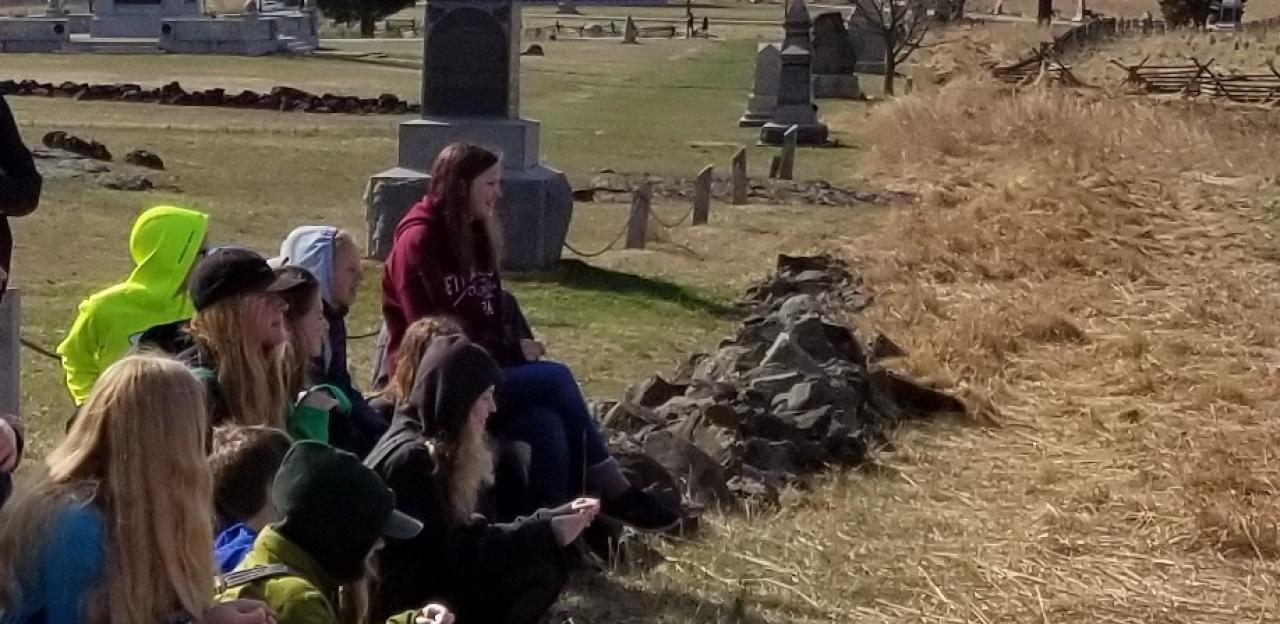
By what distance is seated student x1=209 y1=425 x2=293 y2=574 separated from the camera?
14.0ft

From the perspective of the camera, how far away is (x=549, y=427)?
6.05 meters

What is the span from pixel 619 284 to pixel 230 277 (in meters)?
8.31

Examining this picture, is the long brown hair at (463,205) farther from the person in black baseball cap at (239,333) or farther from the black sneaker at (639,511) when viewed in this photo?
the person in black baseball cap at (239,333)

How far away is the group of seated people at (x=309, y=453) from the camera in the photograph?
3504 mm

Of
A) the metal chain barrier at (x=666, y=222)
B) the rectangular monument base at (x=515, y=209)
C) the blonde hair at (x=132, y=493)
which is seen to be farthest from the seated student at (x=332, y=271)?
the metal chain barrier at (x=666, y=222)

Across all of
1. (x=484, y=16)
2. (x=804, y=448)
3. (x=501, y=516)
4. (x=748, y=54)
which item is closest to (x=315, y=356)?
(x=501, y=516)

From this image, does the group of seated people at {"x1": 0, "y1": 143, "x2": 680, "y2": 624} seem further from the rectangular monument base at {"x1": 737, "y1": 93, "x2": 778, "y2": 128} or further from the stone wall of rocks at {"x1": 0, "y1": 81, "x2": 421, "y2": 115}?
the stone wall of rocks at {"x1": 0, "y1": 81, "x2": 421, "y2": 115}

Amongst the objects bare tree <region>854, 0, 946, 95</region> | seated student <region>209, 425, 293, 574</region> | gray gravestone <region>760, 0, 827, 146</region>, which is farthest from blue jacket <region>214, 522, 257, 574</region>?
bare tree <region>854, 0, 946, 95</region>

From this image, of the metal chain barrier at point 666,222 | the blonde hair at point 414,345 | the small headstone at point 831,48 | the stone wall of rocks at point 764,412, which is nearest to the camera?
the blonde hair at point 414,345

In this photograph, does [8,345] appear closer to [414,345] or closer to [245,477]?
[414,345]

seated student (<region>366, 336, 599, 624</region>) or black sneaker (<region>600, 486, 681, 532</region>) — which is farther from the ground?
seated student (<region>366, 336, 599, 624</region>)

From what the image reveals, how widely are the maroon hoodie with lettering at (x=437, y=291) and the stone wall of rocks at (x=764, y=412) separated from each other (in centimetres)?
71

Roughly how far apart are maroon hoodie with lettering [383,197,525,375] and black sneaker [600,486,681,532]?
63 cm

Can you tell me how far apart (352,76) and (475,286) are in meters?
35.6
